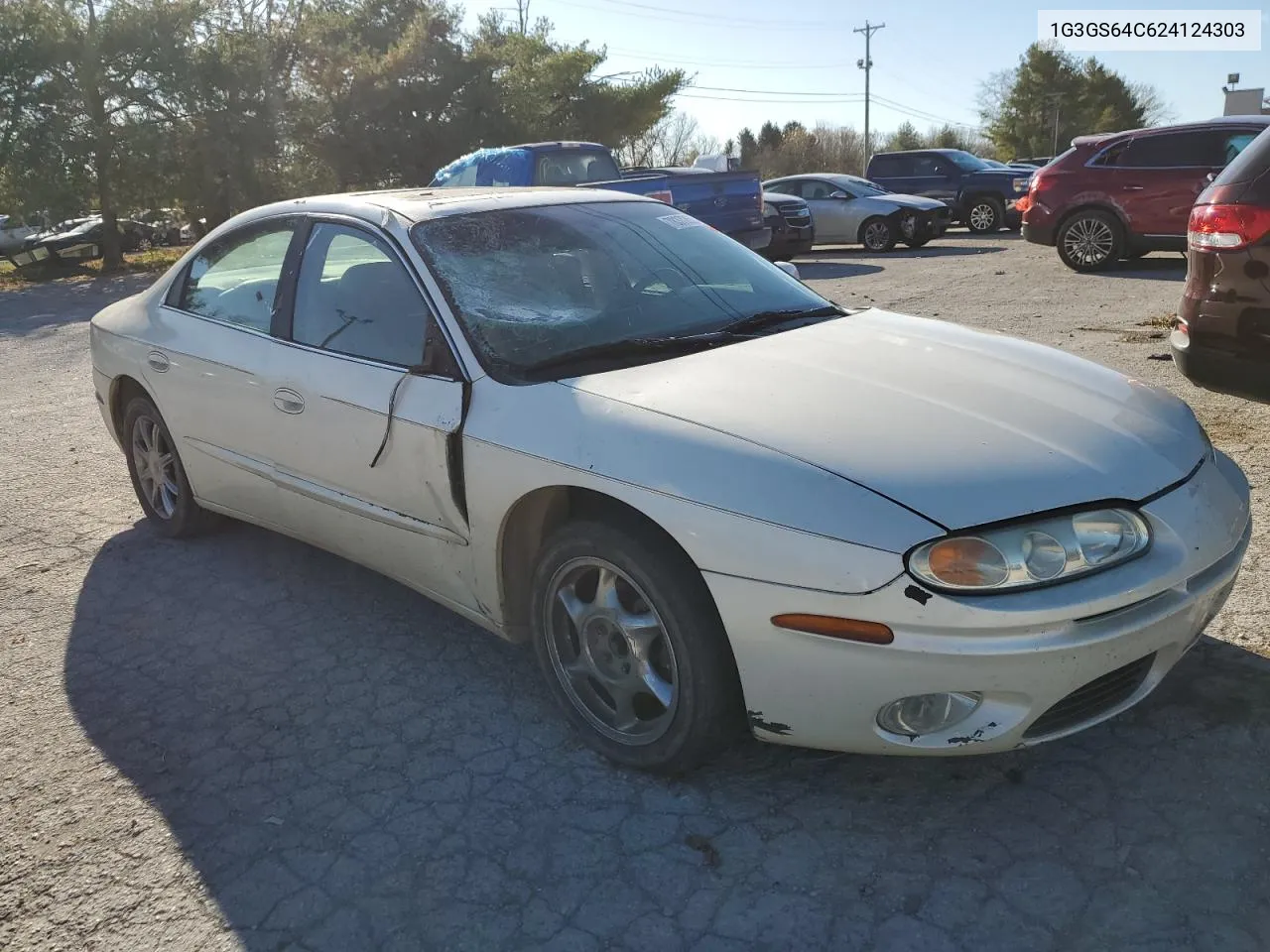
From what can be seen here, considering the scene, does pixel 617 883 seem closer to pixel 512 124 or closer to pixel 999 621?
pixel 999 621

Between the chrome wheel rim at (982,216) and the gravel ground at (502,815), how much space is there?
55.1ft

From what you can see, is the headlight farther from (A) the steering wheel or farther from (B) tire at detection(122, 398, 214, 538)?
(B) tire at detection(122, 398, 214, 538)

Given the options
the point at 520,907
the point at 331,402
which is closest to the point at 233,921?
the point at 520,907

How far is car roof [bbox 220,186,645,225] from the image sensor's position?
3535mm

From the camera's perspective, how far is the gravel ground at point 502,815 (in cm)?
224

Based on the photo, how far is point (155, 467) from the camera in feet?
15.5

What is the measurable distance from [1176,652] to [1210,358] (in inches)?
91.9

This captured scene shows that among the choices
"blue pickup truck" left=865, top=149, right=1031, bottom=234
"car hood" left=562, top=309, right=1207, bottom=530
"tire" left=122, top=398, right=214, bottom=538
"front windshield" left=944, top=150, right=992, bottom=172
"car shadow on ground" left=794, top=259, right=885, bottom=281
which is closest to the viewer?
"car hood" left=562, top=309, right=1207, bottom=530

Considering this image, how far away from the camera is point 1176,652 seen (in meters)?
2.50

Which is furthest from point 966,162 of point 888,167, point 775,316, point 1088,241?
point 775,316

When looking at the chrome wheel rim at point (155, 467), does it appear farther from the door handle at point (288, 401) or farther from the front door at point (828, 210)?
the front door at point (828, 210)

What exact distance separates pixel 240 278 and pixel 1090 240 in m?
10.8

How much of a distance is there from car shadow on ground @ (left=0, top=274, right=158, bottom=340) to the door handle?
35.6 ft

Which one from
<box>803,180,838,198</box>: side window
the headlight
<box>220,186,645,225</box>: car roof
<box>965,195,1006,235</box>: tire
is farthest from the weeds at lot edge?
the headlight
